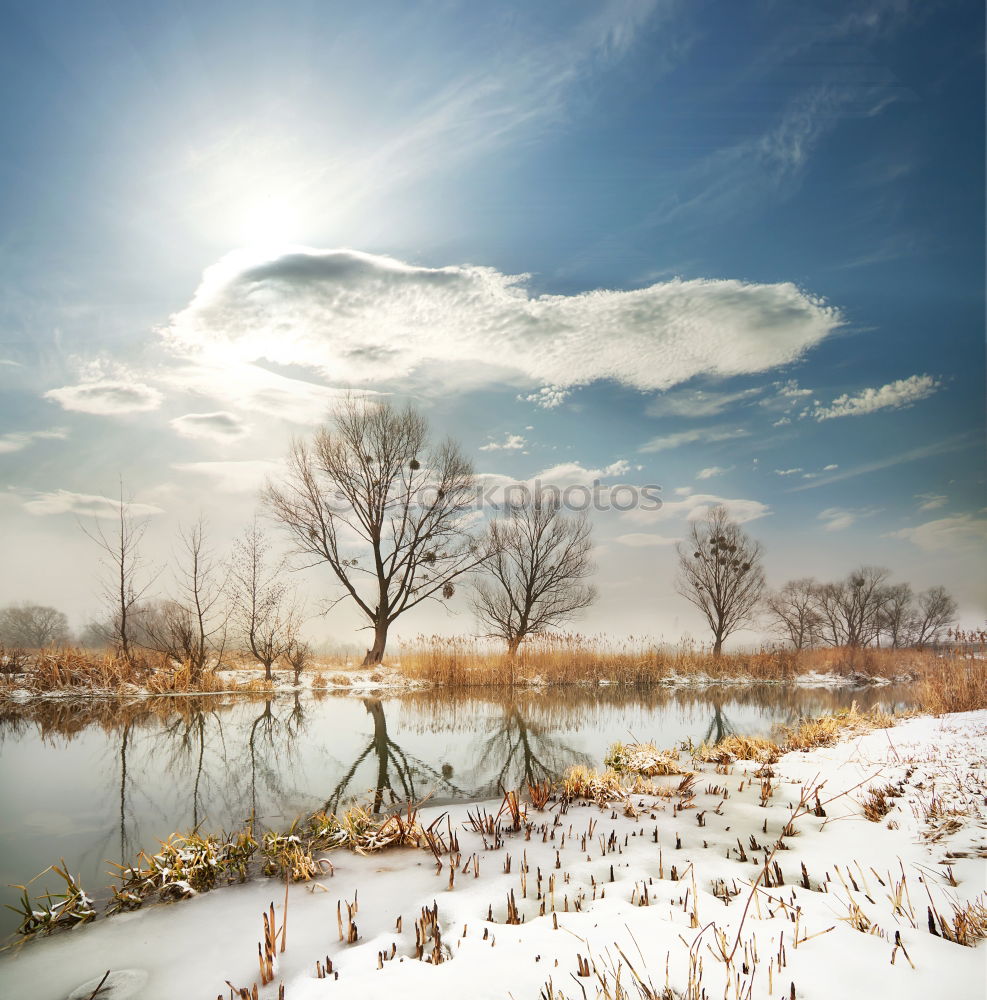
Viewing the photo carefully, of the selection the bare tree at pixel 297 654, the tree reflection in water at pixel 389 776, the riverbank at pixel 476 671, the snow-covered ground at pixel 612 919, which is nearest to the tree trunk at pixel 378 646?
the riverbank at pixel 476 671

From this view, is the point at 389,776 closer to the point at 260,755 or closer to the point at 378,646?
the point at 260,755

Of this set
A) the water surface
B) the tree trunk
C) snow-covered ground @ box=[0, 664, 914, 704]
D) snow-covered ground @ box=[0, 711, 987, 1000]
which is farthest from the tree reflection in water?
the tree trunk

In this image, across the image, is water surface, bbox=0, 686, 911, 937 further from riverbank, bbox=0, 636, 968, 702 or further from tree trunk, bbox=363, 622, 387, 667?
tree trunk, bbox=363, 622, 387, 667

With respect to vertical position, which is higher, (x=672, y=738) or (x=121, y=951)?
(x=121, y=951)

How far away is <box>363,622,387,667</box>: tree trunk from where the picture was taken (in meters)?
26.2

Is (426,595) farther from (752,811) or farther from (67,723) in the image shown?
(752,811)

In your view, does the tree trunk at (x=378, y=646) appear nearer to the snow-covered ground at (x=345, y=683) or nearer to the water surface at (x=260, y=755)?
the snow-covered ground at (x=345, y=683)

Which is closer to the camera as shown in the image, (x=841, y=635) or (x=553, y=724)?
(x=553, y=724)

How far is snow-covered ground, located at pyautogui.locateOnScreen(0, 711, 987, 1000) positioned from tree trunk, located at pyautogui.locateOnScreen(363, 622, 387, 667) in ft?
71.6

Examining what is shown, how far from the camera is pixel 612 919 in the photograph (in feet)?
10.7

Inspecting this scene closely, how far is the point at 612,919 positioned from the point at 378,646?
2437 cm

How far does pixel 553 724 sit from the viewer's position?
12852mm

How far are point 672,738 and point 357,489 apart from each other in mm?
20064

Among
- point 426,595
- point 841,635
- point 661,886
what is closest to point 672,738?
point 661,886
